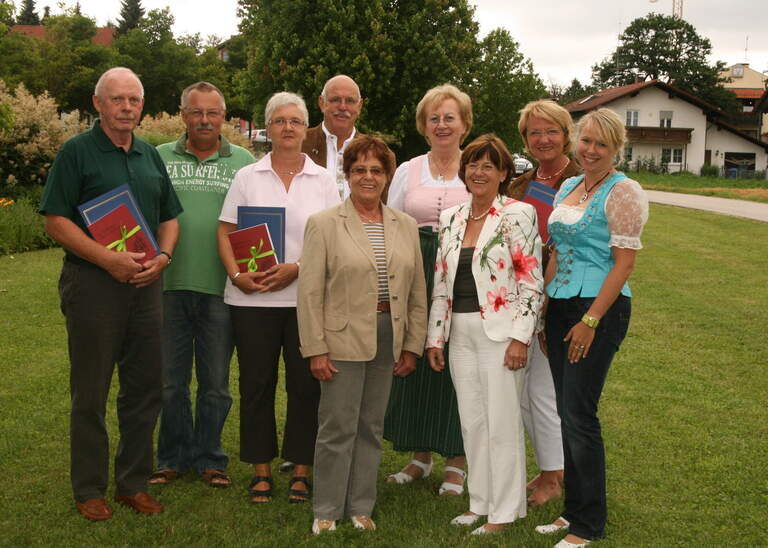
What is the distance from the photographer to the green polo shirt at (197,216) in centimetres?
498

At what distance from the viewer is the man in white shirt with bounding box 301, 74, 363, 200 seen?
18.3 ft

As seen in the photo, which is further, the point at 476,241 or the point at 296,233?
the point at 296,233

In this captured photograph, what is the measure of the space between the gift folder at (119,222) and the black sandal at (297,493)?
1.74 meters

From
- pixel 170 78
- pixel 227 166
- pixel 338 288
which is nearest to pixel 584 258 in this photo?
pixel 338 288

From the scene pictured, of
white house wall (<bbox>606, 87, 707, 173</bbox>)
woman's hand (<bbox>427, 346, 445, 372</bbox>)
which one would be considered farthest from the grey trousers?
white house wall (<bbox>606, 87, 707, 173</bbox>)

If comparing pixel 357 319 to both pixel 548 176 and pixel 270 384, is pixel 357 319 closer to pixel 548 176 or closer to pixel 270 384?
pixel 270 384

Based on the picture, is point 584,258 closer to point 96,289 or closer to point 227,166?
point 227,166

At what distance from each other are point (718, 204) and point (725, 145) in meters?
40.6

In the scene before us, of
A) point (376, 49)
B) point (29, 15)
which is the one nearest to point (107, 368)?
point (376, 49)

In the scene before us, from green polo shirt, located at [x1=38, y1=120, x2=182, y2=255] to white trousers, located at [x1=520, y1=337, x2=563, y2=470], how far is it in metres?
2.53

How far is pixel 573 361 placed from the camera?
415 centimetres

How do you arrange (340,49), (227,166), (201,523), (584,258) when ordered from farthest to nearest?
(340,49) < (227,166) < (201,523) < (584,258)

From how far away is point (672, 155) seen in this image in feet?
212

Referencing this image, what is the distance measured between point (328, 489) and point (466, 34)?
29.1 m
